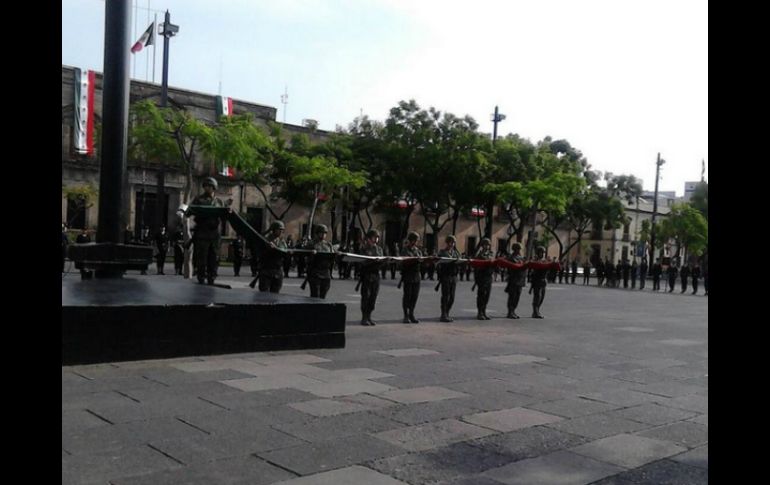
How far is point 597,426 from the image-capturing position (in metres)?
5.82

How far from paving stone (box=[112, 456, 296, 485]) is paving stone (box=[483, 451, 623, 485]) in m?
1.32

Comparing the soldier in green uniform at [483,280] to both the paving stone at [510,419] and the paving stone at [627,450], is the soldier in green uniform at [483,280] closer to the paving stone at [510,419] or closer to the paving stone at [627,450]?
the paving stone at [510,419]

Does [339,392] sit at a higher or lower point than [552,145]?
lower

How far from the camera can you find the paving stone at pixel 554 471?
4324 millimetres

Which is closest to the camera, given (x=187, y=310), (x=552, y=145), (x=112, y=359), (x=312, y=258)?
(x=112, y=359)

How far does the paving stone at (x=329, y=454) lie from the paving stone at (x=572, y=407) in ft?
6.44

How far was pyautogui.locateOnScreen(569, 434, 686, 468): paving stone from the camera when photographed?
4.85 metres

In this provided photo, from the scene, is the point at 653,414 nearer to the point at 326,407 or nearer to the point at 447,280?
the point at 326,407

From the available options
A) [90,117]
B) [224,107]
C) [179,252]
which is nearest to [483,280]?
[179,252]
